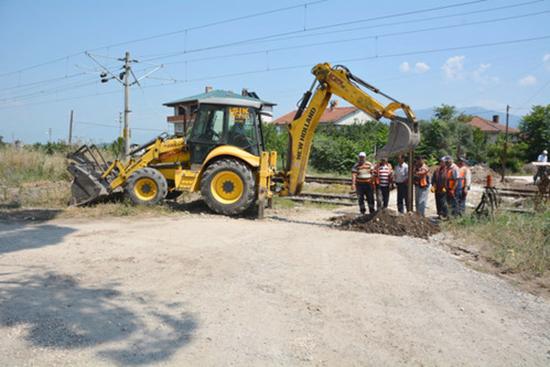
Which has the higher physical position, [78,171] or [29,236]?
[78,171]

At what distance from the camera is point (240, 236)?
8.08 metres

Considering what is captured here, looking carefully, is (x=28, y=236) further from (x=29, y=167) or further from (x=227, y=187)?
(x=29, y=167)

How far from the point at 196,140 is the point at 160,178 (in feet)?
3.84

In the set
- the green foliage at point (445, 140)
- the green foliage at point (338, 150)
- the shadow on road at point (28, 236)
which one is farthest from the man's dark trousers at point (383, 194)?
the green foliage at point (445, 140)

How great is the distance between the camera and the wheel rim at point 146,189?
1062 centimetres

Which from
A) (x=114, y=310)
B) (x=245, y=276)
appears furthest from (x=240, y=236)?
(x=114, y=310)

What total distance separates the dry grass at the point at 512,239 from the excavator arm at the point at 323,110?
1.94m

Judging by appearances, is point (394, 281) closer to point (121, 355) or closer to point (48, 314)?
point (121, 355)

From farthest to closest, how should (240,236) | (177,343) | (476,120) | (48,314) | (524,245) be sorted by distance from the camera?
(476,120)
(240,236)
(524,245)
(48,314)
(177,343)

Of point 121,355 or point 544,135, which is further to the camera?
point 544,135

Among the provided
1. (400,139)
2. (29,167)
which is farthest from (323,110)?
(29,167)

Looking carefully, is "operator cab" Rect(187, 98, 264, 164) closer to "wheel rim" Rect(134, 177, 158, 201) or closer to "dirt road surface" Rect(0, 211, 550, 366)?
"wheel rim" Rect(134, 177, 158, 201)

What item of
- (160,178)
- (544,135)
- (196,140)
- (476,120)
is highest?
(476,120)

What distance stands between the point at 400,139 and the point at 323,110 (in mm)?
1804
